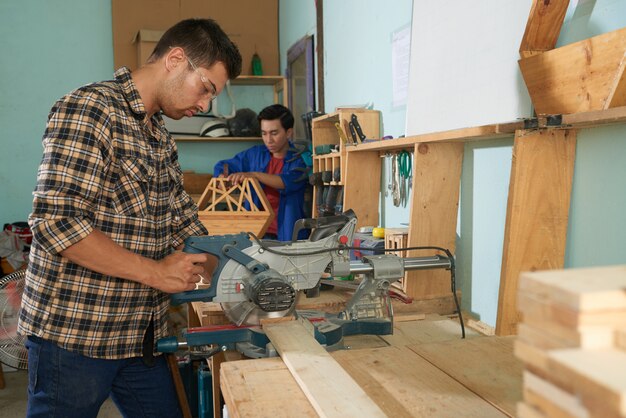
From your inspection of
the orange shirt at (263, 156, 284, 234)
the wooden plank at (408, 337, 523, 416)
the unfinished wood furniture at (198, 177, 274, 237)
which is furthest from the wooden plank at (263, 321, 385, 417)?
the orange shirt at (263, 156, 284, 234)

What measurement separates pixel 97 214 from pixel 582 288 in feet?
4.05

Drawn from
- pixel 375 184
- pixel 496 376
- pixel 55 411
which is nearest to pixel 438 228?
pixel 375 184

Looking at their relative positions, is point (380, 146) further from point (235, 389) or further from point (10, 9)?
point (10, 9)

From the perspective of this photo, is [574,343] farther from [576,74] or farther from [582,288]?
[576,74]

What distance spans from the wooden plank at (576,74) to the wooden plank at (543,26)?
0.06 metres

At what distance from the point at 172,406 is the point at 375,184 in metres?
1.40

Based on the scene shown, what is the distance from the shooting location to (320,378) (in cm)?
106

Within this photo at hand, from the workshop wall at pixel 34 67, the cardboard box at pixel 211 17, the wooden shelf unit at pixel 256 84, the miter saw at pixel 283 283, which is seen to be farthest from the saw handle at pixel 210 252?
the workshop wall at pixel 34 67

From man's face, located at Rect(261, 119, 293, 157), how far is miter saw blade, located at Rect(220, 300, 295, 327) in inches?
74.3

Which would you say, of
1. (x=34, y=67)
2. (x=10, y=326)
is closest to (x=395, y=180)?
(x=10, y=326)

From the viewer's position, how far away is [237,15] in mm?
5219

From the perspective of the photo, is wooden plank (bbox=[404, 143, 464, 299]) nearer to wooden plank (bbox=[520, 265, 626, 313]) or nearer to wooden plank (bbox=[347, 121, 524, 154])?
wooden plank (bbox=[347, 121, 524, 154])

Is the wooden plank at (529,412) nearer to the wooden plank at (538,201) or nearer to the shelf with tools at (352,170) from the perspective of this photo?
the wooden plank at (538,201)

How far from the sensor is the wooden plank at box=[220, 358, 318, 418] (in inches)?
38.5
